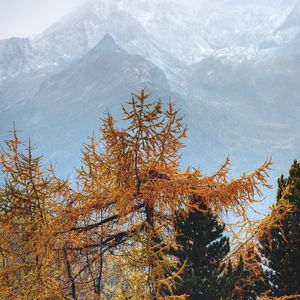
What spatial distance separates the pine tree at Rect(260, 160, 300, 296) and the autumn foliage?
86cm

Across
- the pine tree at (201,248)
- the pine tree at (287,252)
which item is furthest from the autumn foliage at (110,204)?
the pine tree at (287,252)

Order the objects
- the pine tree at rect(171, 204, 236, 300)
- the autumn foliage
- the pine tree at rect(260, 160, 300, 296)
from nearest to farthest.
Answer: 1. the autumn foliage
2. the pine tree at rect(171, 204, 236, 300)
3. the pine tree at rect(260, 160, 300, 296)

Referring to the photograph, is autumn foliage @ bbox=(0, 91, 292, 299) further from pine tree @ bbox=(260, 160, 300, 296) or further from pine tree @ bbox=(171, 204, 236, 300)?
pine tree @ bbox=(260, 160, 300, 296)

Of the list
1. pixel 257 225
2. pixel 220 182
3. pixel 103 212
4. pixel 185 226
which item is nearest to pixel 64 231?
pixel 103 212

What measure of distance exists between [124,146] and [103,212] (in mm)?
2163

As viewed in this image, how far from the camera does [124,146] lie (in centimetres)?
666

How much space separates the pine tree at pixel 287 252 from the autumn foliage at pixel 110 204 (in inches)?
33.9

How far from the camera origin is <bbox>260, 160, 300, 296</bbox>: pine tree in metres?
9.27

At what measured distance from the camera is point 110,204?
8.08m

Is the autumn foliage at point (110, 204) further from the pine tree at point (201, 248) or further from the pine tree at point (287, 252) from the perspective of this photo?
the pine tree at point (287, 252)

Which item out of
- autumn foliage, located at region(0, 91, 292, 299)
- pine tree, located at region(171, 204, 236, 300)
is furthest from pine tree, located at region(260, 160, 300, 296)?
pine tree, located at region(171, 204, 236, 300)

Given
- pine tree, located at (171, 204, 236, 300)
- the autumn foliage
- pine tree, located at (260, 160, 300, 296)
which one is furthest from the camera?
pine tree, located at (260, 160, 300, 296)

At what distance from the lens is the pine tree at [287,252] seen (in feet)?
30.4

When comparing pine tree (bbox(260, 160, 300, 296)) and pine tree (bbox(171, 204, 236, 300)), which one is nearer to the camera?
pine tree (bbox(171, 204, 236, 300))
